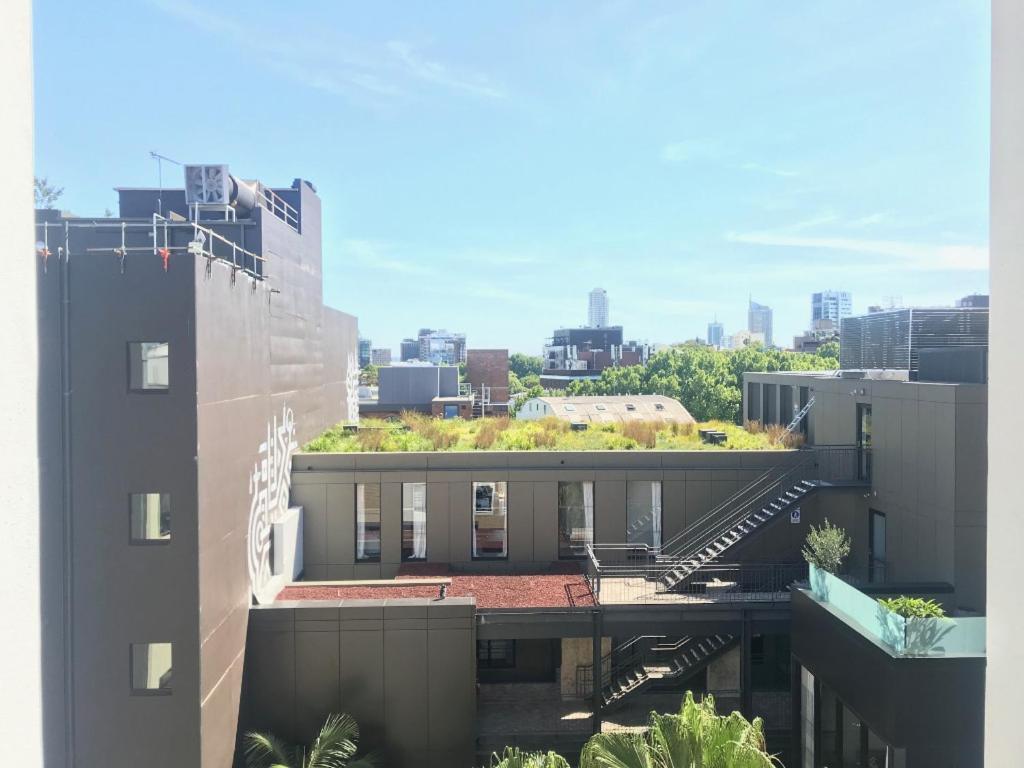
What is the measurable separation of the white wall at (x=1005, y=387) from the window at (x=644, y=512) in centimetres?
1874

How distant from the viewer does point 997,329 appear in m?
1.76

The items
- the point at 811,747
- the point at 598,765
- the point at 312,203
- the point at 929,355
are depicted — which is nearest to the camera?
the point at 598,765

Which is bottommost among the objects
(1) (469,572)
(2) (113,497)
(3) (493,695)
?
(3) (493,695)

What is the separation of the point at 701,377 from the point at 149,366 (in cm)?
5254

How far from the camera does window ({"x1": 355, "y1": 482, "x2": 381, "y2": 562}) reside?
20.0 meters

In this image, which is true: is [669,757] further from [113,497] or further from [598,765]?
[113,497]

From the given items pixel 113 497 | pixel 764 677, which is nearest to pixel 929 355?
pixel 764 677

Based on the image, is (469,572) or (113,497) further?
(469,572)

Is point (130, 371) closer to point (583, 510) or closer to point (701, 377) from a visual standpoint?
point (583, 510)

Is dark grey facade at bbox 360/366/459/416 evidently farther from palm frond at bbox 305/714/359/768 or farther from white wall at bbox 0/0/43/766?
white wall at bbox 0/0/43/766

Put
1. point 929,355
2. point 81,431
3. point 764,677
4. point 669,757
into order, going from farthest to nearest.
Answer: point 764,677
point 929,355
point 81,431
point 669,757

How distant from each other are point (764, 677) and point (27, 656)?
21026 millimetres

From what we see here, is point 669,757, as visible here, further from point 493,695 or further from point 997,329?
point 493,695

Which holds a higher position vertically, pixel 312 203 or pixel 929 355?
pixel 312 203
